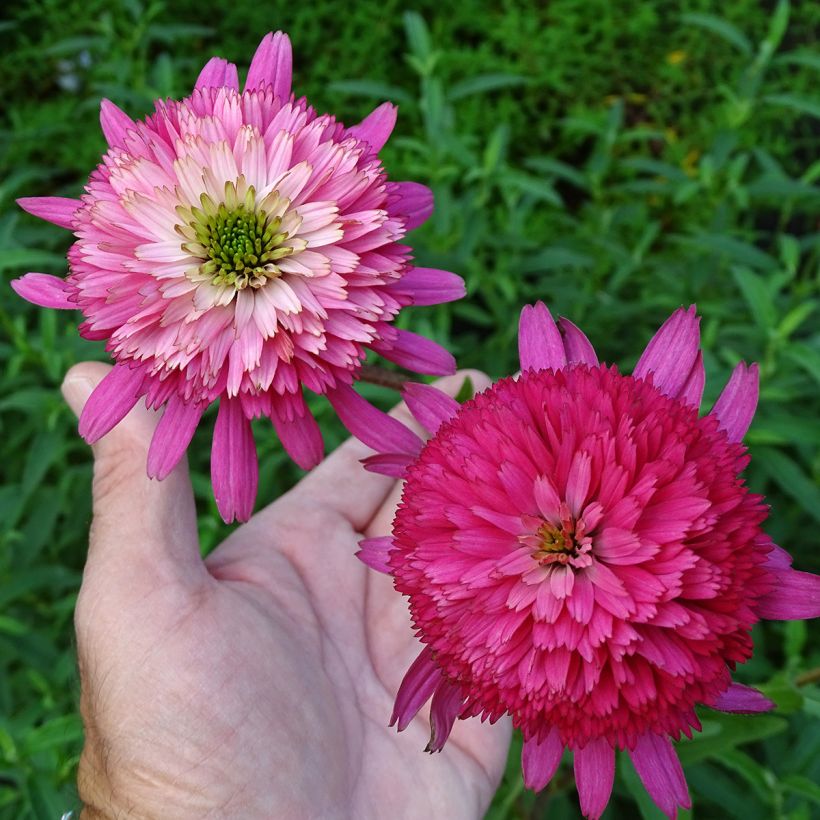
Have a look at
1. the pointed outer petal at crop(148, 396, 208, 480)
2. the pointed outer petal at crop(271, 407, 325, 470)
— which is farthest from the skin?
the pointed outer petal at crop(271, 407, 325, 470)

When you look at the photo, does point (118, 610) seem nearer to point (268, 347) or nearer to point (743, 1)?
point (268, 347)

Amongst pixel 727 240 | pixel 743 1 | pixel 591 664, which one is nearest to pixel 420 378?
pixel 727 240

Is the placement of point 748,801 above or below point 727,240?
below

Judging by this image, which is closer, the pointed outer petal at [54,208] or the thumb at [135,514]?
the pointed outer petal at [54,208]

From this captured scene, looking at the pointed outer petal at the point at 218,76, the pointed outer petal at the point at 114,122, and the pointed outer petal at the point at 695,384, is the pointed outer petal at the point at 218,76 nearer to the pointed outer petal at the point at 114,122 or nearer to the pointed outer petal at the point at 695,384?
the pointed outer petal at the point at 114,122

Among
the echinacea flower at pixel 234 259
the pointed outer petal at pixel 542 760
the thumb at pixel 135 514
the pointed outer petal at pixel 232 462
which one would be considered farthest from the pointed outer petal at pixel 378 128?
the pointed outer petal at pixel 542 760

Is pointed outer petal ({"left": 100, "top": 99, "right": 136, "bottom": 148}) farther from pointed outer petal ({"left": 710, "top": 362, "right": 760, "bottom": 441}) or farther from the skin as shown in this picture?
pointed outer petal ({"left": 710, "top": 362, "right": 760, "bottom": 441})
